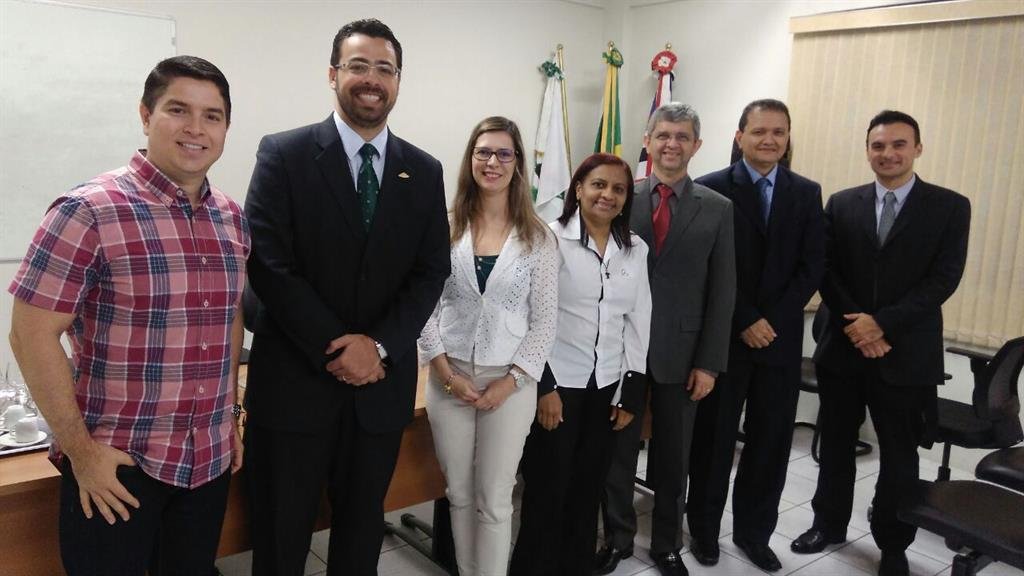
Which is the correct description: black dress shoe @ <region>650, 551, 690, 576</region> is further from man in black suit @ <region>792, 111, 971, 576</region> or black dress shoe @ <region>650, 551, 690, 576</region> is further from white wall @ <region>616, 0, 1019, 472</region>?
white wall @ <region>616, 0, 1019, 472</region>

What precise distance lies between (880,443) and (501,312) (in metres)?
1.71

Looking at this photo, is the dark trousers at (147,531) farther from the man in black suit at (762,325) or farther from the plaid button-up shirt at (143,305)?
the man in black suit at (762,325)

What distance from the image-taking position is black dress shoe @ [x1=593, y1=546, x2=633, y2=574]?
295 centimetres

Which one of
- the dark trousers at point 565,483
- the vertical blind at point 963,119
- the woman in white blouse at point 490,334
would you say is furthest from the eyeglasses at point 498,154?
the vertical blind at point 963,119

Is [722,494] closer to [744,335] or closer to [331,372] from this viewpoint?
[744,335]

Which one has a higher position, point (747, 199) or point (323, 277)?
point (747, 199)

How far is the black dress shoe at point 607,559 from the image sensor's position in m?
2.95

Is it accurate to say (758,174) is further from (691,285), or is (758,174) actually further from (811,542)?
(811,542)

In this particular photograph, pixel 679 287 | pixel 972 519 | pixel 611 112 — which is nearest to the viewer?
pixel 972 519

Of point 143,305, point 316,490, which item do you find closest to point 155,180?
point 143,305

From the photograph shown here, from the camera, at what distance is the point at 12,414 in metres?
2.09

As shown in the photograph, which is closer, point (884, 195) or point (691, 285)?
point (691, 285)

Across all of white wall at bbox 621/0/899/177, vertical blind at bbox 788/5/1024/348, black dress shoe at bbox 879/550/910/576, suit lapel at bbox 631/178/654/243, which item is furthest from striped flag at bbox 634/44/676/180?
black dress shoe at bbox 879/550/910/576

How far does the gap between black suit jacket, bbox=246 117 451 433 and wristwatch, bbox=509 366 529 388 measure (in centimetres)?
39
